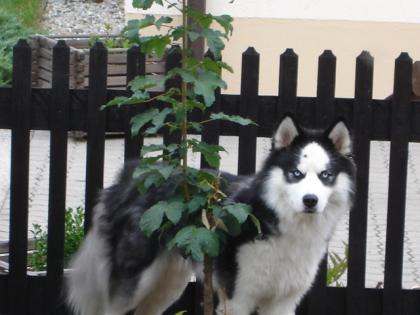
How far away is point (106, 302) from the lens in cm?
562

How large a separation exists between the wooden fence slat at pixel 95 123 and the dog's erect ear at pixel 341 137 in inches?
52.4

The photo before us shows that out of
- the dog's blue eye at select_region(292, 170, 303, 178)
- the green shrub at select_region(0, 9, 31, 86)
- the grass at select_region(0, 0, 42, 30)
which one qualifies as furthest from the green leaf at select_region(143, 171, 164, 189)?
the grass at select_region(0, 0, 42, 30)

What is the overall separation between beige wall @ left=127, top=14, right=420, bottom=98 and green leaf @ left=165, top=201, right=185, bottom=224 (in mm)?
8021

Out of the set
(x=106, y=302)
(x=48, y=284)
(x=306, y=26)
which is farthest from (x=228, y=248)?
(x=306, y=26)

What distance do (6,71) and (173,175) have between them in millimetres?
8887

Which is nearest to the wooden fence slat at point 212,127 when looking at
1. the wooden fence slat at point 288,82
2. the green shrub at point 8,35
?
the wooden fence slat at point 288,82

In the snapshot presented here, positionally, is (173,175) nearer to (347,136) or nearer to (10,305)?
(347,136)

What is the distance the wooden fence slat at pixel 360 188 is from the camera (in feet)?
18.9

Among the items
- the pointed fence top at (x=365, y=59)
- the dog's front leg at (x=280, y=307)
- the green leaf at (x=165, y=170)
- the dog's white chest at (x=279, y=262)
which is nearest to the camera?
the green leaf at (x=165, y=170)

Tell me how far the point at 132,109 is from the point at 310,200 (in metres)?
1.34

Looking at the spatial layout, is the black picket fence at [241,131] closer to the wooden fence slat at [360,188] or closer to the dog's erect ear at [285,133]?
the wooden fence slat at [360,188]

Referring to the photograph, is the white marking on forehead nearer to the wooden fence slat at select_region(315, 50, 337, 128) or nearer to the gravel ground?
the wooden fence slat at select_region(315, 50, 337, 128)

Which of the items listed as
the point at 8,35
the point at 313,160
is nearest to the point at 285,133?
the point at 313,160

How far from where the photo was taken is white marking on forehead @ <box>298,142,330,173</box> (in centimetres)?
503
